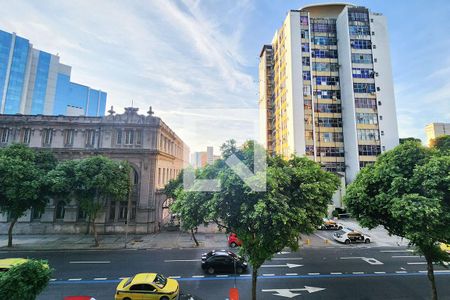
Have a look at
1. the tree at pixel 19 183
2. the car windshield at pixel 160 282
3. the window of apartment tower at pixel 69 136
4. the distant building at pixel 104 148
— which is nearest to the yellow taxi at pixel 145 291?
the car windshield at pixel 160 282

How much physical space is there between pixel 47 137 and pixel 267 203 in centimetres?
3400

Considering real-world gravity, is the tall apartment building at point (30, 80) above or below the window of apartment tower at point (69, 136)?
above

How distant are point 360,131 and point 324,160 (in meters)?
A: 8.79

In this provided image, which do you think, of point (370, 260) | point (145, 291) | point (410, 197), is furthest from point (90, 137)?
point (370, 260)

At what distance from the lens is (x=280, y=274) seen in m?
17.6

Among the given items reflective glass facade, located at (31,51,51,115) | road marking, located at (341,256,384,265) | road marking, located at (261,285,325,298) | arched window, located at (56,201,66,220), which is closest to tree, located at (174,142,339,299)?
road marking, located at (261,285,325,298)

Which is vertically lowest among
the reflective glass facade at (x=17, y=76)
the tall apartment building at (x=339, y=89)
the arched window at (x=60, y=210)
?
the arched window at (x=60, y=210)

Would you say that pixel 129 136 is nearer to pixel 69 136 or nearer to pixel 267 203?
pixel 69 136

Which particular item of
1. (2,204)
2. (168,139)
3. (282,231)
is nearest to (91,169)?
(2,204)

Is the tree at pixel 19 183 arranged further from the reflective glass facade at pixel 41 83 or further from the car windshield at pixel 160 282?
the reflective glass facade at pixel 41 83

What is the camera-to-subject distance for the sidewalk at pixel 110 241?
24.8 meters

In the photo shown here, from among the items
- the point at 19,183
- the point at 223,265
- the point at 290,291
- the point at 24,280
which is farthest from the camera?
the point at 19,183

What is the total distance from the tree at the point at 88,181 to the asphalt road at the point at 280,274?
5018 mm

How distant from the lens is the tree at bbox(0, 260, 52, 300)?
7031 millimetres
